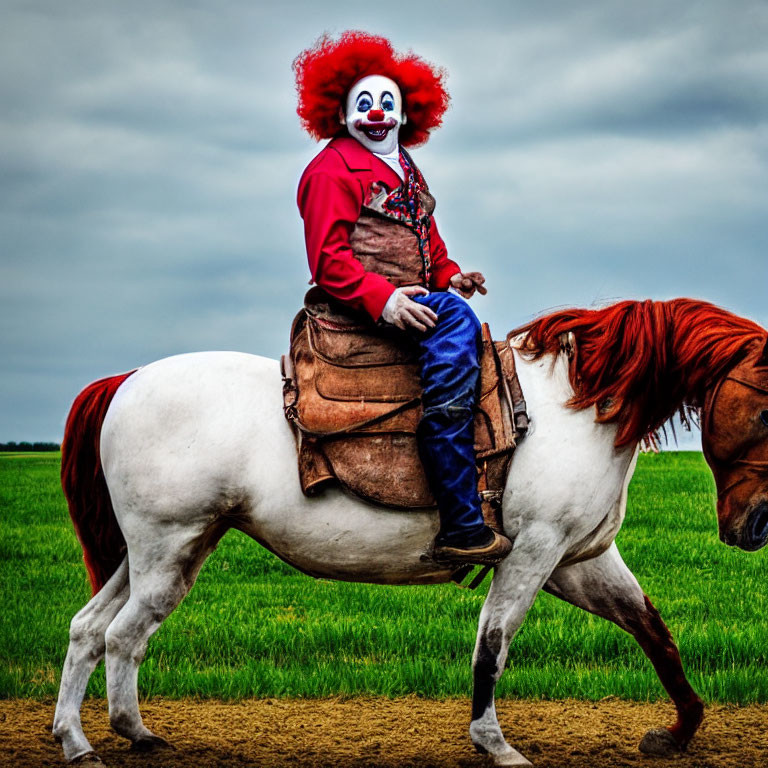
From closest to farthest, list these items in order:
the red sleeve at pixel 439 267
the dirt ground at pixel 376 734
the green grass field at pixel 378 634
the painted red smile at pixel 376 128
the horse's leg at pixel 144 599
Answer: the horse's leg at pixel 144 599
the painted red smile at pixel 376 128
the dirt ground at pixel 376 734
the red sleeve at pixel 439 267
the green grass field at pixel 378 634

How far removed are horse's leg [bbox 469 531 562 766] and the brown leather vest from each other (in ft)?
4.36

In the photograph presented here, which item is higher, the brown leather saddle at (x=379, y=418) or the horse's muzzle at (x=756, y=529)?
the brown leather saddle at (x=379, y=418)

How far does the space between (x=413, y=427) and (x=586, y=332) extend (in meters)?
0.90

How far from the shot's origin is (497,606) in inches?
174

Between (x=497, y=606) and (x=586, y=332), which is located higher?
(x=586, y=332)

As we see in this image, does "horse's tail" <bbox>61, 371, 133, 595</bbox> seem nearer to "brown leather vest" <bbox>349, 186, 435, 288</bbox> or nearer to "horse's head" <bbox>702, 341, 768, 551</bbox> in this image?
"brown leather vest" <bbox>349, 186, 435, 288</bbox>

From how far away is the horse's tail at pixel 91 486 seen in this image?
4988 mm

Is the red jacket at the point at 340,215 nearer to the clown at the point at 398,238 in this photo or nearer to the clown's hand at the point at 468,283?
the clown at the point at 398,238

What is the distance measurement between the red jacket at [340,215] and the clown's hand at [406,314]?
33 mm

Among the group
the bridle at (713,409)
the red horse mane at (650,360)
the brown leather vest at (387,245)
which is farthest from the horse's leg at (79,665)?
the bridle at (713,409)

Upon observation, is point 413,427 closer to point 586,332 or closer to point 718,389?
point 586,332

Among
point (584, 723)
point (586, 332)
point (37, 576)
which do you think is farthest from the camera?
point (37, 576)

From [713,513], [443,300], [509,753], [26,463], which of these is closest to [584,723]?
[509,753]

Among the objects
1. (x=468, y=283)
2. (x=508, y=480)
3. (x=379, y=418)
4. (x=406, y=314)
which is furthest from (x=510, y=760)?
(x=468, y=283)
